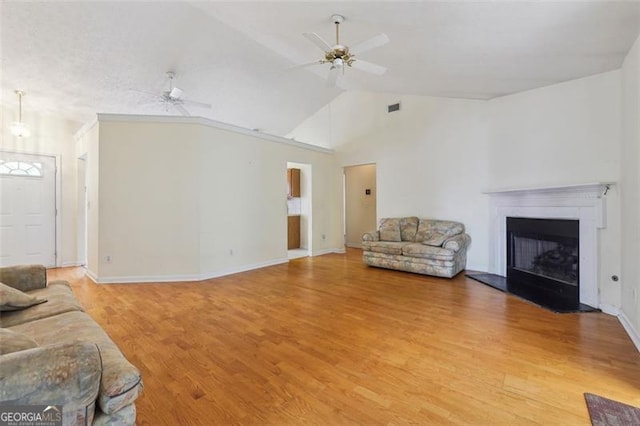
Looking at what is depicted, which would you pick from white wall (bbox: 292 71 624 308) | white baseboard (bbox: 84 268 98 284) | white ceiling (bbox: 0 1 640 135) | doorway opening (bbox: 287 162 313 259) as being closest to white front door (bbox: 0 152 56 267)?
white ceiling (bbox: 0 1 640 135)

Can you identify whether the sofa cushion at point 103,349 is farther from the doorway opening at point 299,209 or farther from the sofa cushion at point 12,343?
the doorway opening at point 299,209

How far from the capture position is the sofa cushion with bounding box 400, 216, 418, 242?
556 cm

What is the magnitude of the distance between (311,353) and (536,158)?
4.03 meters

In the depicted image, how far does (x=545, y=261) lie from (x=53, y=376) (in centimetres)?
498

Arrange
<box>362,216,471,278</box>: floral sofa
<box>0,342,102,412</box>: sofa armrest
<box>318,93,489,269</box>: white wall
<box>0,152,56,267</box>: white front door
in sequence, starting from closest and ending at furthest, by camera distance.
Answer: <box>0,342,102,412</box>: sofa armrest
<box>362,216,471,278</box>: floral sofa
<box>318,93,489,269</box>: white wall
<box>0,152,56,267</box>: white front door

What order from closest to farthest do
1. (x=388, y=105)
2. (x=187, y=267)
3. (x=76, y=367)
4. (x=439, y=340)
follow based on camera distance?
(x=76, y=367) → (x=439, y=340) → (x=187, y=267) → (x=388, y=105)

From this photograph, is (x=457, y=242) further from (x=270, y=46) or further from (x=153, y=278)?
(x=153, y=278)

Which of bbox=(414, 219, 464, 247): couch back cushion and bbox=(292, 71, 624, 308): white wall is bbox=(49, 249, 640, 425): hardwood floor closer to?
bbox=(414, 219, 464, 247): couch back cushion

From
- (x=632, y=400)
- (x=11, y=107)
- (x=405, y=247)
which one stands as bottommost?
(x=632, y=400)

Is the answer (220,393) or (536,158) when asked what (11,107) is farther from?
(536,158)

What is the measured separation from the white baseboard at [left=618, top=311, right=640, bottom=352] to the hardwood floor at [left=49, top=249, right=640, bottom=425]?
0.18ft

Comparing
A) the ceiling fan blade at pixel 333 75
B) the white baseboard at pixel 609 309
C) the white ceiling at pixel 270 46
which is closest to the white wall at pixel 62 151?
the white ceiling at pixel 270 46

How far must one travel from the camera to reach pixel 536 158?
4008 mm

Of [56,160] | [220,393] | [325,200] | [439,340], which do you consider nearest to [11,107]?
[56,160]
